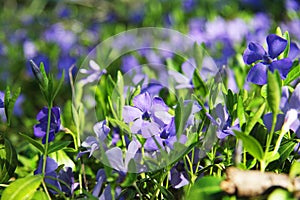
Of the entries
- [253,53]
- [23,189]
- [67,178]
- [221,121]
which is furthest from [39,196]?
[253,53]

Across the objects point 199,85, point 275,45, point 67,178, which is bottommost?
point 67,178

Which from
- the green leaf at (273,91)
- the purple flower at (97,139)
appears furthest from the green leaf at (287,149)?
the purple flower at (97,139)

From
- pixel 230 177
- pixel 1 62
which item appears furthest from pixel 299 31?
pixel 230 177

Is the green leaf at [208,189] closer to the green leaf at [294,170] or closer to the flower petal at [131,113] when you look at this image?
the green leaf at [294,170]

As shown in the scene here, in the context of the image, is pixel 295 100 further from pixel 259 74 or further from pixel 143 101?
pixel 143 101

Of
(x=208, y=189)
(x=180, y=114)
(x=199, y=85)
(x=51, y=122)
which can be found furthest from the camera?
(x=199, y=85)
